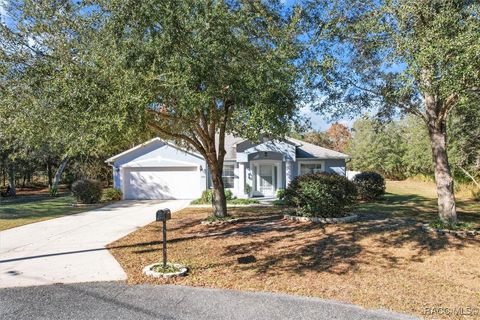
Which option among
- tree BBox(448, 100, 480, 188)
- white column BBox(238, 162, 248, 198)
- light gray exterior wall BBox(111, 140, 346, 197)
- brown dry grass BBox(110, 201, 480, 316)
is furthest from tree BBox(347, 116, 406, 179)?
brown dry grass BBox(110, 201, 480, 316)

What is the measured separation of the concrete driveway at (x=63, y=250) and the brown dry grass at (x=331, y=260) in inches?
20.6

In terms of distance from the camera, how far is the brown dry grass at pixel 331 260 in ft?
20.5

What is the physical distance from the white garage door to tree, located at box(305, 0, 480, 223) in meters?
14.3

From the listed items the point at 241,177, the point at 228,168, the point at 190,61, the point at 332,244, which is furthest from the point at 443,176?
the point at 228,168

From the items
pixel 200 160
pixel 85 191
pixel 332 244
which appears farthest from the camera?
pixel 200 160

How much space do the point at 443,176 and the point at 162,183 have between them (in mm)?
18078

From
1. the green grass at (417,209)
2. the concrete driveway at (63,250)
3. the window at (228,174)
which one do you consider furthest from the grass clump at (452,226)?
the window at (228,174)

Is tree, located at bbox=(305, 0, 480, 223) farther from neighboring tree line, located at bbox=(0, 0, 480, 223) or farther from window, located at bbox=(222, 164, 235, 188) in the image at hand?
window, located at bbox=(222, 164, 235, 188)

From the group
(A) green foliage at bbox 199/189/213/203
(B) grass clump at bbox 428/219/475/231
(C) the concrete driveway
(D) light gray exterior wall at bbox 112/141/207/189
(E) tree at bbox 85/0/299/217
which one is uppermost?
(E) tree at bbox 85/0/299/217

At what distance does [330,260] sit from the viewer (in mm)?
8102

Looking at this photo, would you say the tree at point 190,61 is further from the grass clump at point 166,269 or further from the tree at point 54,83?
the grass clump at point 166,269

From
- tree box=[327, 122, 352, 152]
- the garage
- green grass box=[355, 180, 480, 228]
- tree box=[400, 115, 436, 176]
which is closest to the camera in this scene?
green grass box=[355, 180, 480, 228]

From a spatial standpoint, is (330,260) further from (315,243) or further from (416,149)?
(416,149)

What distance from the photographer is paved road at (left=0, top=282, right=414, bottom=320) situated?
5340mm
